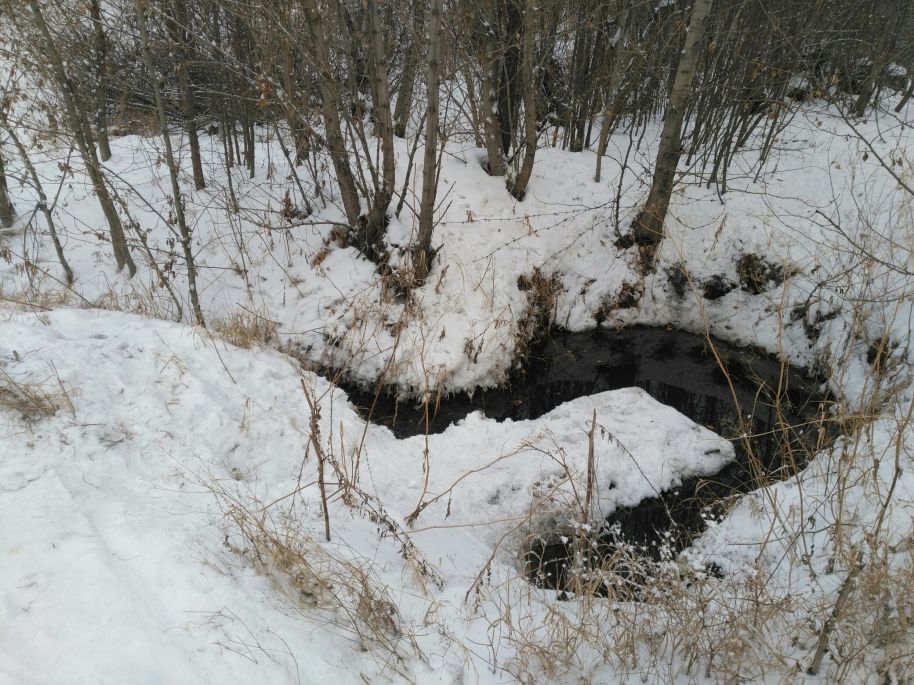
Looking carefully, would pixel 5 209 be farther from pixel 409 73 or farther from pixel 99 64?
pixel 409 73

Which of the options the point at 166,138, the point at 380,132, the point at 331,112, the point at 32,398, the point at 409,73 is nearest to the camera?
the point at 32,398

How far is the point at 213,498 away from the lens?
10.2 ft

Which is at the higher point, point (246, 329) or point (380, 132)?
point (380, 132)

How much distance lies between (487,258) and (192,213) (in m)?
4.14

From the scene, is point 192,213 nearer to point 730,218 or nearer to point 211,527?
point 211,527

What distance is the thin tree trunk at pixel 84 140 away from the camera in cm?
507

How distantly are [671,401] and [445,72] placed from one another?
4472mm

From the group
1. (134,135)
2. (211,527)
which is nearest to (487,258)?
(211,527)

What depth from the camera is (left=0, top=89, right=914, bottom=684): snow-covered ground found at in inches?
92.0

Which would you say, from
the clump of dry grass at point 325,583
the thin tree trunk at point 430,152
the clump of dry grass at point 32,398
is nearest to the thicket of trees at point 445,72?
the thin tree trunk at point 430,152

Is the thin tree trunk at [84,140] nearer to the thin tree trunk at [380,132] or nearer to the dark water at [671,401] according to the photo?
the thin tree trunk at [380,132]

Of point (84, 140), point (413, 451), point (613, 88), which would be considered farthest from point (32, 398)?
point (613, 88)

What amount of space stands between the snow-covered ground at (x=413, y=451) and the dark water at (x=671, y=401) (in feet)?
0.65

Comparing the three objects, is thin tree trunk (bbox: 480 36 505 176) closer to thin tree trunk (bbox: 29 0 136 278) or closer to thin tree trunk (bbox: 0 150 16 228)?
thin tree trunk (bbox: 29 0 136 278)
